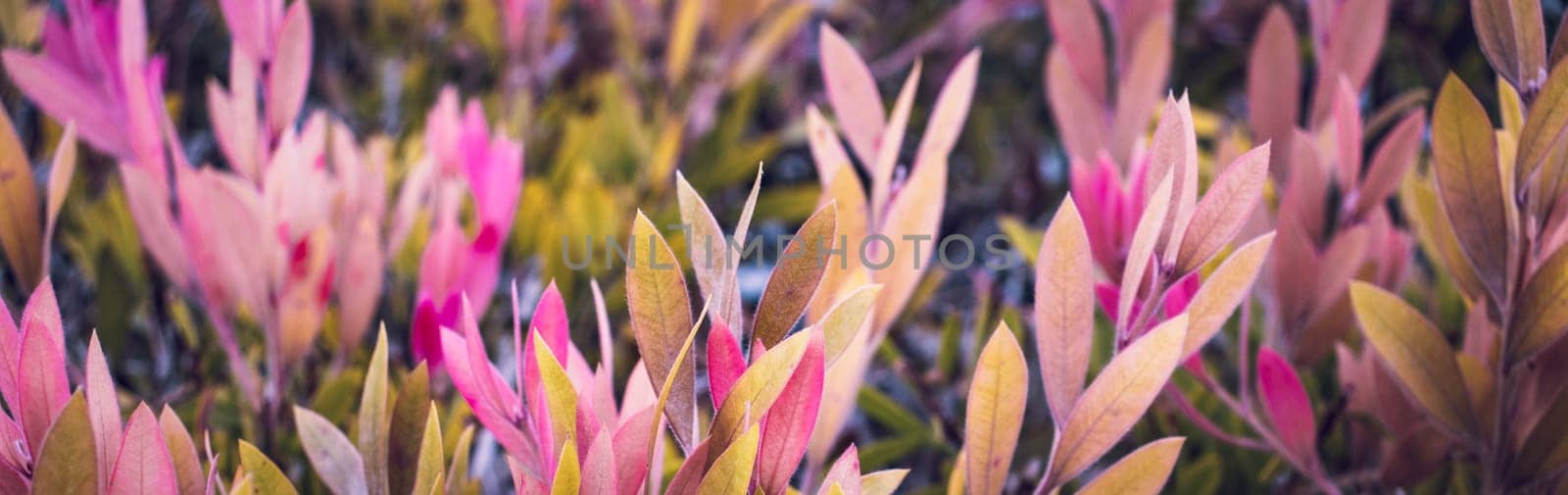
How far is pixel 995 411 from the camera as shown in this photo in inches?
17.9

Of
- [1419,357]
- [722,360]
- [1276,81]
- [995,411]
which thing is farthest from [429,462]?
[1276,81]

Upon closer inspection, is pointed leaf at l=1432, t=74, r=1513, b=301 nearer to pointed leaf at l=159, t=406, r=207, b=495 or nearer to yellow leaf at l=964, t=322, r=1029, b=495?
yellow leaf at l=964, t=322, r=1029, b=495

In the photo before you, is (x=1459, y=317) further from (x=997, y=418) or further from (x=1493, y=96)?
(x=997, y=418)

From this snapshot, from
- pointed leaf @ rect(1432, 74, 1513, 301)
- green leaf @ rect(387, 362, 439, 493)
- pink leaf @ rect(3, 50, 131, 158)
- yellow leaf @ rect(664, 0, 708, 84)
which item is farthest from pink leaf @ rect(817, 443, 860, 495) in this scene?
yellow leaf @ rect(664, 0, 708, 84)

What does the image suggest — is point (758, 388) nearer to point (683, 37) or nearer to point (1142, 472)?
point (1142, 472)

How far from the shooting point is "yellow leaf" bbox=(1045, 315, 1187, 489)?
1.41 ft

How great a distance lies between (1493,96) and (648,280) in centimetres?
105

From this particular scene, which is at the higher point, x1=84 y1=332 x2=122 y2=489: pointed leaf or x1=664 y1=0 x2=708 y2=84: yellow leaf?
x1=664 y1=0 x2=708 y2=84: yellow leaf

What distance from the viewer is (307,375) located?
0.74 meters

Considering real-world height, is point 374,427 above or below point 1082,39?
below

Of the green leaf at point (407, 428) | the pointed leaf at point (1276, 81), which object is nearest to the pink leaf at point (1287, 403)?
the pointed leaf at point (1276, 81)

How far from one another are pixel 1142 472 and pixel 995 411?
71mm

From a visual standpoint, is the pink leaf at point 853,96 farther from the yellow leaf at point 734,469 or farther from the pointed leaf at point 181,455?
the pointed leaf at point 181,455

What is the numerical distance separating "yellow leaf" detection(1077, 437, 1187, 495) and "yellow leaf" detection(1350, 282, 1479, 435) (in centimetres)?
17
